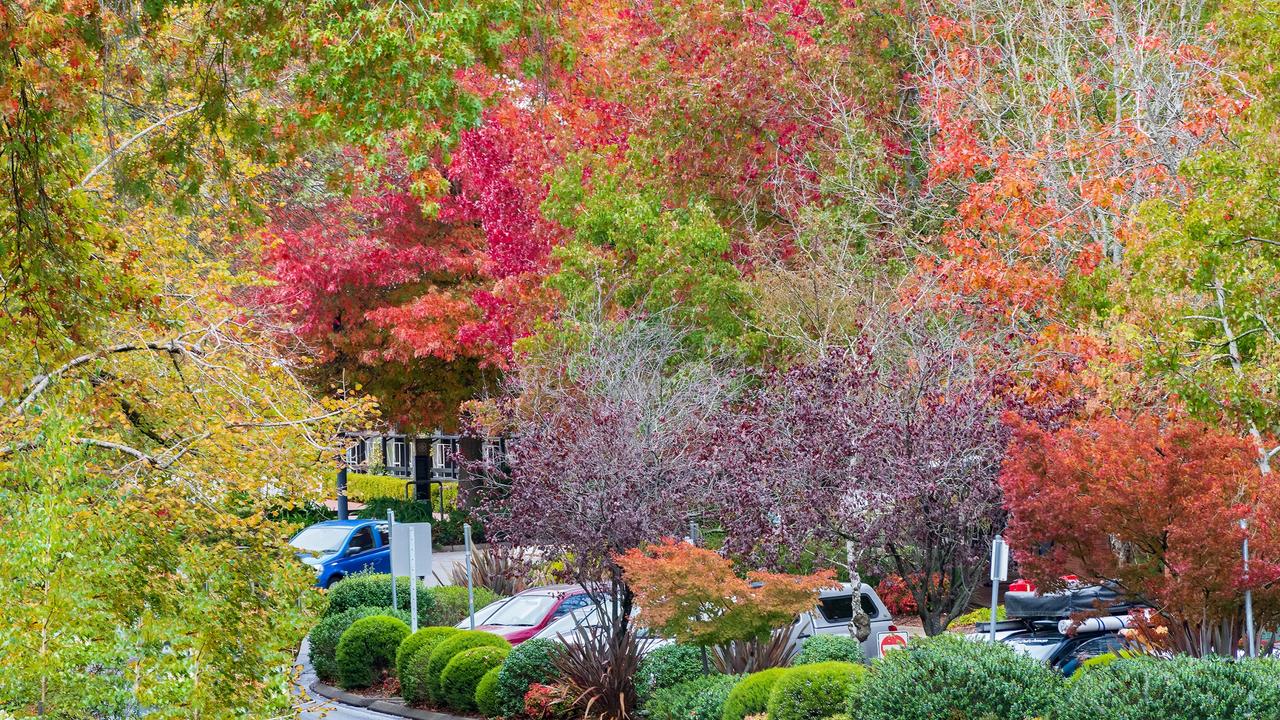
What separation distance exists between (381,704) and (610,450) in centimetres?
456

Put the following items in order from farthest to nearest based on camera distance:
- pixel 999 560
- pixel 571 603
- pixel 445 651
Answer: pixel 571 603 < pixel 445 651 < pixel 999 560

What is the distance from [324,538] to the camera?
29.2 m

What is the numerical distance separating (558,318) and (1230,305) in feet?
42.1

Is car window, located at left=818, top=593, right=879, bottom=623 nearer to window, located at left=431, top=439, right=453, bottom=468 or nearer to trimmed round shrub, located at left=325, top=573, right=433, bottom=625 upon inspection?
trimmed round shrub, located at left=325, top=573, right=433, bottom=625

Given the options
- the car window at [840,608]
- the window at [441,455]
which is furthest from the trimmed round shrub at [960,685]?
the window at [441,455]

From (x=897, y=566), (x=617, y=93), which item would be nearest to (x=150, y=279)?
(x=897, y=566)

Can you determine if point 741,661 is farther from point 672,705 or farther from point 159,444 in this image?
point 159,444

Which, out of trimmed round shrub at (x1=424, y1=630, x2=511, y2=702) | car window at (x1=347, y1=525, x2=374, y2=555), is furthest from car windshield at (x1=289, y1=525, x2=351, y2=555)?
trimmed round shrub at (x1=424, y1=630, x2=511, y2=702)

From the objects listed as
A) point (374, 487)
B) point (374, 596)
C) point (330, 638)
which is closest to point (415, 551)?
point (330, 638)

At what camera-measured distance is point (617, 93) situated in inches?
1075

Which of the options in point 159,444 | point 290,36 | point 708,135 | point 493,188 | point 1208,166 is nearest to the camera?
point 290,36

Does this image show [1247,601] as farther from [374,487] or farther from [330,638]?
[374,487]

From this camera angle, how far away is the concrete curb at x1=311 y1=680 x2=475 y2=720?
1734cm

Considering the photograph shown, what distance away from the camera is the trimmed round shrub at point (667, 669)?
1547 cm
